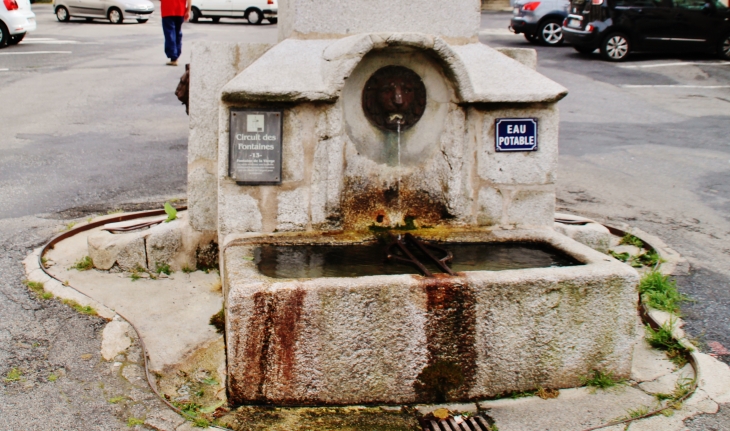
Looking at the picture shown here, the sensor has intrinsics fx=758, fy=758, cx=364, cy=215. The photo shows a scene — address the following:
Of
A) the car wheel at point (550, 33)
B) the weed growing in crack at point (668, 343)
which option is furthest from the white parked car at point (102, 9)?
the weed growing in crack at point (668, 343)

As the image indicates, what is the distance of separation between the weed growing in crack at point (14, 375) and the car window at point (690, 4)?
1512 centimetres

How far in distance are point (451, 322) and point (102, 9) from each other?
21.4 metres

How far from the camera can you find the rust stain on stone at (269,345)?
10.8 ft

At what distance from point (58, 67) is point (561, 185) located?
9.79m

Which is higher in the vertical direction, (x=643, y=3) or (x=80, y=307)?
(x=643, y=3)

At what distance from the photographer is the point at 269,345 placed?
333 centimetres

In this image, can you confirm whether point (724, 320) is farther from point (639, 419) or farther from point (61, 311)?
point (61, 311)

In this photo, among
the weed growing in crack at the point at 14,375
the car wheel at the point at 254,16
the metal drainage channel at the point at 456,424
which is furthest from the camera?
the car wheel at the point at 254,16

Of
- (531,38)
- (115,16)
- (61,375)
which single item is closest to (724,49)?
(531,38)

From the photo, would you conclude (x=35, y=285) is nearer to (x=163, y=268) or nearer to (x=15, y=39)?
(x=163, y=268)

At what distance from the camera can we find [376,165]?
4.39 m

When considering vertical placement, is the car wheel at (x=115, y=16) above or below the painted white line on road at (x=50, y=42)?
above

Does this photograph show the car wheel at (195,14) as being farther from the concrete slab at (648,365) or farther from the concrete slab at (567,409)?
the concrete slab at (567,409)

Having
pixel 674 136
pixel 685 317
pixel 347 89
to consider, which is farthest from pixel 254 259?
pixel 674 136
